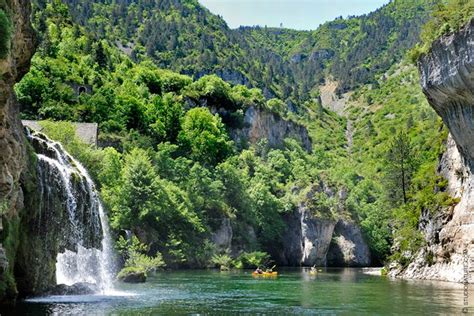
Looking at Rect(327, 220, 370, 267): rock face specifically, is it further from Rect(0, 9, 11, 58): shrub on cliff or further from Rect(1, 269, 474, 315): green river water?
Rect(0, 9, 11, 58): shrub on cliff

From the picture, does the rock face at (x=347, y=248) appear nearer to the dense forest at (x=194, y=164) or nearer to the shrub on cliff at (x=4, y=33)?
the dense forest at (x=194, y=164)

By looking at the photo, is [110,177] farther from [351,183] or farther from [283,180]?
[351,183]

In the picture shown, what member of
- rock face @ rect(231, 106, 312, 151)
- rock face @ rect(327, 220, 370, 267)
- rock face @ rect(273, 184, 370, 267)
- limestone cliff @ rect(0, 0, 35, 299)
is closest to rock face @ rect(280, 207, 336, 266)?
rock face @ rect(273, 184, 370, 267)

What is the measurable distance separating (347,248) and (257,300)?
52843mm

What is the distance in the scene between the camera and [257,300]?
33625 millimetres

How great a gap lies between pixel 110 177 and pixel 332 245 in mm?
37627

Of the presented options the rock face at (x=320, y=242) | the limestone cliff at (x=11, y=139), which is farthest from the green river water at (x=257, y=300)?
the rock face at (x=320, y=242)

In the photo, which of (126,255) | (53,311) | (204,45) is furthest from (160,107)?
(204,45)

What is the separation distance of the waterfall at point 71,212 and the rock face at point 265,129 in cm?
6465

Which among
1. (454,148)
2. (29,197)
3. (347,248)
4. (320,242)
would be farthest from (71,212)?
(347,248)

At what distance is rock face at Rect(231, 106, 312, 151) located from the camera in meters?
104

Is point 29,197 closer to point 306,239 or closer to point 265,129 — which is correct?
point 306,239

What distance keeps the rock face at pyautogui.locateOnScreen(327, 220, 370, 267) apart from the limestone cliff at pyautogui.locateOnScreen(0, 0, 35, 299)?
2425 inches

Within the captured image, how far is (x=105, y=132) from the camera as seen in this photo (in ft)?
242
